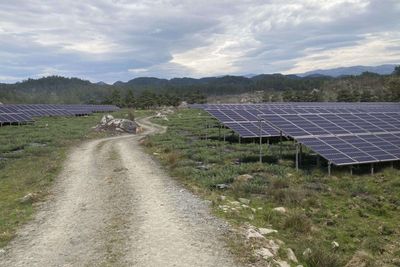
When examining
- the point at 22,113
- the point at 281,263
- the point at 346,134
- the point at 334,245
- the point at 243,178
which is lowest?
the point at 334,245

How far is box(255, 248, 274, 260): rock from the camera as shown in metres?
11.6

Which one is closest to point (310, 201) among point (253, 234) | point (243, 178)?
point (243, 178)

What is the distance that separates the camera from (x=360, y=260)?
11.6 metres

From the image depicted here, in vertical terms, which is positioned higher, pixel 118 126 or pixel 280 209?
pixel 118 126

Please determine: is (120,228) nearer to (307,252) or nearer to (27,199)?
(307,252)

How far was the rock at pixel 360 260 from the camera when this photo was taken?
447 inches

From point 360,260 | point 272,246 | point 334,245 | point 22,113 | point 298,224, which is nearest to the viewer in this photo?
point 360,260

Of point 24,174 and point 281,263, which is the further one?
point 24,174

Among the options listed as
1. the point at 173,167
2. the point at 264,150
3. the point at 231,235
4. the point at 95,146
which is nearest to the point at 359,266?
the point at 231,235

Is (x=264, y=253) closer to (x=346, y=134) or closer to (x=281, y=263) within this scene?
(x=281, y=263)

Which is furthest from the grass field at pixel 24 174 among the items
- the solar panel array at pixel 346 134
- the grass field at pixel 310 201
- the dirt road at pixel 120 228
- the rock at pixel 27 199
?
the solar panel array at pixel 346 134

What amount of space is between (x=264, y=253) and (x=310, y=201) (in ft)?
22.6

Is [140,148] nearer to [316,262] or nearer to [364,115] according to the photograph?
[364,115]

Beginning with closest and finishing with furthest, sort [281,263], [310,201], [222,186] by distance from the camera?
[281,263], [310,201], [222,186]
